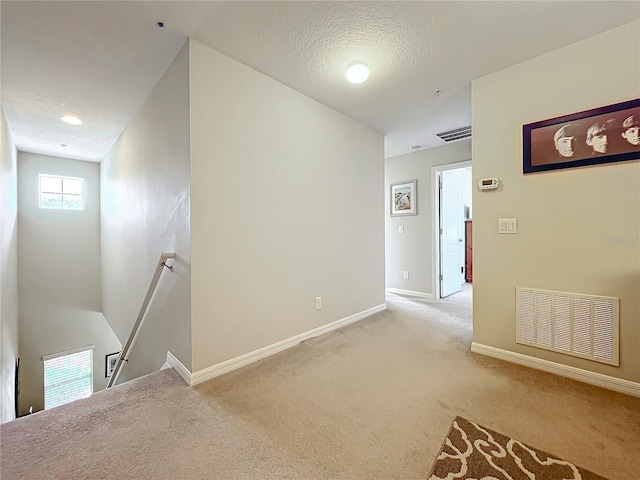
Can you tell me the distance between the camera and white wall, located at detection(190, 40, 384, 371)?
2.01 metres

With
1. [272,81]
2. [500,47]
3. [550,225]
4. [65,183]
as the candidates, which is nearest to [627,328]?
[550,225]

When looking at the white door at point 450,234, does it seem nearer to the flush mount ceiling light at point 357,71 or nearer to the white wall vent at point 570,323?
the white wall vent at point 570,323

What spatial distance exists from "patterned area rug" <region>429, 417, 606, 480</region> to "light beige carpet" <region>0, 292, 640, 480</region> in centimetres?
6

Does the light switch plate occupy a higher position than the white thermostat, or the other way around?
the white thermostat

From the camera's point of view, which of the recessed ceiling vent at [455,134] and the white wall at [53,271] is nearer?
the recessed ceiling vent at [455,134]

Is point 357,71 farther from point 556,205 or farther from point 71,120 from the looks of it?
point 71,120

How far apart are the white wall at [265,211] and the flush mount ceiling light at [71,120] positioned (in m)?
2.45

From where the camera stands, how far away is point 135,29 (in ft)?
6.07

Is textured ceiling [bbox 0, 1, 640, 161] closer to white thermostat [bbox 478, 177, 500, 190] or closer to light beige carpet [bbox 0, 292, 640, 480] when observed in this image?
white thermostat [bbox 478, 177, 500, 190]

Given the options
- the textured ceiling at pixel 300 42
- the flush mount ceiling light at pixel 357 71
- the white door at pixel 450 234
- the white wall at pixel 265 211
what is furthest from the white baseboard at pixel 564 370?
the flush mount ceiling light at pixel 357 71

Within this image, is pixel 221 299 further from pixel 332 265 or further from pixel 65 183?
pixel 65 183

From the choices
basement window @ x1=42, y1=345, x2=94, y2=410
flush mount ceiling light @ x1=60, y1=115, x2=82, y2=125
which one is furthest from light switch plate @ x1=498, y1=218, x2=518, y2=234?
basement window @ x1=42, y1=345, x2=94, y2=410

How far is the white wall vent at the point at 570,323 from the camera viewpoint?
1.85 m

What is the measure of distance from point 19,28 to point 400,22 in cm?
260
